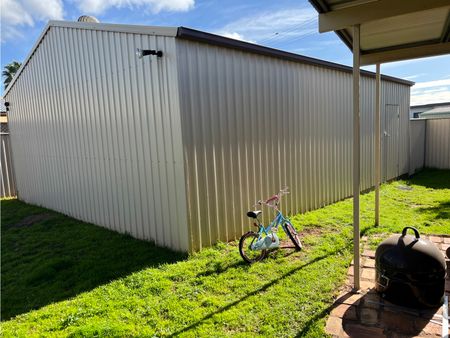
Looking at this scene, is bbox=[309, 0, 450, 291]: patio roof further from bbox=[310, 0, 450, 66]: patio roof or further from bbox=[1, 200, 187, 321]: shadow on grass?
A: bbox=[1, 200, 187, 321]: shadow on grass

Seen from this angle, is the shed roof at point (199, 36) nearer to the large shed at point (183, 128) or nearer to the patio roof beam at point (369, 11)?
the large shed at point (183, 128)

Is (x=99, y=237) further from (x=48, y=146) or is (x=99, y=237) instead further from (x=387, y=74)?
(x=387, y=74)

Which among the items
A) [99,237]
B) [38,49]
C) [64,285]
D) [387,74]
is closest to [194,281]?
[64,285]

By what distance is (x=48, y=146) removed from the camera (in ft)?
25.0

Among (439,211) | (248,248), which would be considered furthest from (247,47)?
(439,211)

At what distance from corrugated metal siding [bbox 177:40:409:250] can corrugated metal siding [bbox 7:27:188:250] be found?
11.4 inches

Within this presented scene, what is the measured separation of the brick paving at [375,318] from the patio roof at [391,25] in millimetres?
2571

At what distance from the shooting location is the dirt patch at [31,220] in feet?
22.0

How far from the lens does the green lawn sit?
2.72m

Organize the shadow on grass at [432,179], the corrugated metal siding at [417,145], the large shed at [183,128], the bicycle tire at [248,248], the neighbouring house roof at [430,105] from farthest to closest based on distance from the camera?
1. the neighbouring house roof at [430,105]
2. the corrugated metal siding at [417,145]
3. the shadow on grass at [432,179]
4. the large shed at [183,128]
5. the bicycle tire at [248,248]

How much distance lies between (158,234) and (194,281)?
1.41m

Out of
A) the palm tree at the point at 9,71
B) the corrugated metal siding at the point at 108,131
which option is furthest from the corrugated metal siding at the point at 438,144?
the palm tree at the point at 9,71

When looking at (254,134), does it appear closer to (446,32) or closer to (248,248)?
(248,248)

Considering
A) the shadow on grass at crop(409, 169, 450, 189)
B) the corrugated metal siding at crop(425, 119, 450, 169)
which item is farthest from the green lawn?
the corrugated metal siding at crop(425, 119, 450, 169)
